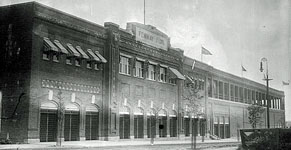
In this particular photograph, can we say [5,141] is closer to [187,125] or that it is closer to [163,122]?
[163,122]

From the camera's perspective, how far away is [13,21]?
1090 inches

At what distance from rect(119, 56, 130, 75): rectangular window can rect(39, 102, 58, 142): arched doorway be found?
30.3 feet

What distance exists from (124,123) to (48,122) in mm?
9919

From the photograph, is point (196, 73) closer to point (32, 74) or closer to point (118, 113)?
point (118, 113)

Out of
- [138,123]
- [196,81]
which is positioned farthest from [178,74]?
[138,123]

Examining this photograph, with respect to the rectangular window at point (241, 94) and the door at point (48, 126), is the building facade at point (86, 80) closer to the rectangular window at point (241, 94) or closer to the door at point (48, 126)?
the door at point (48, 126)

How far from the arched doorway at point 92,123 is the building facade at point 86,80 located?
0.08 m

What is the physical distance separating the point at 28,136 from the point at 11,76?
4480mm

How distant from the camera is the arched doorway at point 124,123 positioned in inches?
1405

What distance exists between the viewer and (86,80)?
31.5m

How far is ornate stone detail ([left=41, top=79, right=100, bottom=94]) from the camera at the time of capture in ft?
90.9

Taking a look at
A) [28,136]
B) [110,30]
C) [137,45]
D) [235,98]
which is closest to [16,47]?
[28,136]

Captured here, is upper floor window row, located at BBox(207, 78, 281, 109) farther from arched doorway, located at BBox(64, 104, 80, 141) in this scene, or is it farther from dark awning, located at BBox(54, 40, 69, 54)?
dark awning, located at BBox(54, 40, 69, 54)

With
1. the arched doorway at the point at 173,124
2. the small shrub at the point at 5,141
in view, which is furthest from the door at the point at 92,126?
the arched doorway at the point at 173,124
